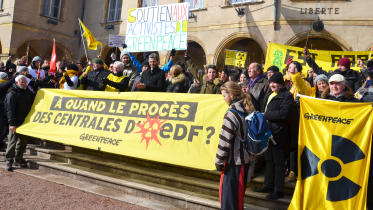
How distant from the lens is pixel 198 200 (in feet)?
14.3

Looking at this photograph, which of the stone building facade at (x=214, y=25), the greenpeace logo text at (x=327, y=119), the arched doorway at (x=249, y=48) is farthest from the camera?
the arched doorway at (x=249, y=48)

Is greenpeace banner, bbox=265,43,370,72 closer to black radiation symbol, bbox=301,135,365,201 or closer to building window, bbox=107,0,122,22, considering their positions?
black radiation symbol, bbox=301,135,365,201

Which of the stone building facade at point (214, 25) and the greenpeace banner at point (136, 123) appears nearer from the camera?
the greenpeace banner at point (136, 123)

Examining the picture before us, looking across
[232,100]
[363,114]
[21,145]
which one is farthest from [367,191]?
[21,145]

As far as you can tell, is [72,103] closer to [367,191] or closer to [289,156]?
[289,156]

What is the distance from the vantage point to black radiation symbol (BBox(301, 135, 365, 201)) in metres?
3.76

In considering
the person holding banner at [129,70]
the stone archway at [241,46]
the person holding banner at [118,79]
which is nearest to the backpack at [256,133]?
the person holding banner at [118,79]

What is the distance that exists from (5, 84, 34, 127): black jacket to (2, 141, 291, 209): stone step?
2.94ft

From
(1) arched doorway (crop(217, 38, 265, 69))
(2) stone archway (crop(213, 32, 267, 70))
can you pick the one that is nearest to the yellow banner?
(2) stone archway (crop(213, 32, 267, 70))

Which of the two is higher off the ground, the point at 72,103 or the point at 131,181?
the point at 72,103

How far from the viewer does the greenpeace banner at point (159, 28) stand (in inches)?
332

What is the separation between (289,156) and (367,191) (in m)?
1.22

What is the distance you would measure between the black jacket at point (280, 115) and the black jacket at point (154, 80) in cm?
235

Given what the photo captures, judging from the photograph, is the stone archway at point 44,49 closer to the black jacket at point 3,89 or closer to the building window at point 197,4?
the building window at point 197,4
